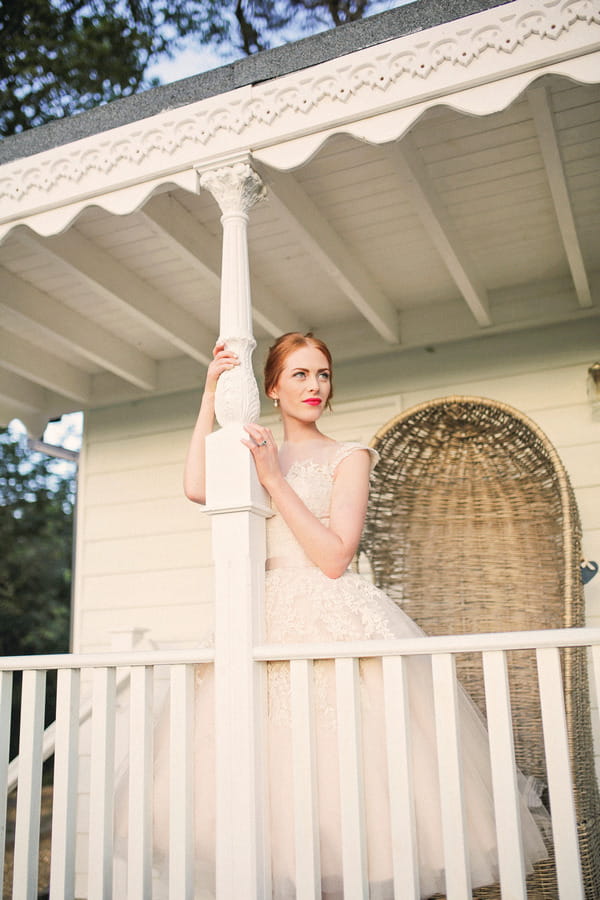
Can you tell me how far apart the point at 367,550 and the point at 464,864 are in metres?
1.88

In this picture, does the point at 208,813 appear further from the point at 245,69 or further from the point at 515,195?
the point at 515,195

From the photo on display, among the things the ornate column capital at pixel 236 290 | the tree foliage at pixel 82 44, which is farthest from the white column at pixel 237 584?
the tree foliage at pixel 82 44

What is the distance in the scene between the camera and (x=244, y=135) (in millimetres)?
2393

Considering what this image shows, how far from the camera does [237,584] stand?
209cm

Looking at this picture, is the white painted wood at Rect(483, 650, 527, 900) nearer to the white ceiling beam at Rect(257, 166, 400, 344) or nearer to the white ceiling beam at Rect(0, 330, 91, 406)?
the white ceiling beam at Rect(257, 166, 400, 344)

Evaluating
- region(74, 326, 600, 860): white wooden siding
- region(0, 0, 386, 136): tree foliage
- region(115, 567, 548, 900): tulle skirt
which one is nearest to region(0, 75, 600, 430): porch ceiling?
region(74, 326, 600, 860): white wooden siding

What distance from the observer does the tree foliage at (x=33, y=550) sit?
12.9 m

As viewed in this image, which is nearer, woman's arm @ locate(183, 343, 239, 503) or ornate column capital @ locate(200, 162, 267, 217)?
woman's arm @ locate(183, 343, 239, 503)

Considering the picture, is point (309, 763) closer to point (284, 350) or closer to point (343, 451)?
point (343, 451)

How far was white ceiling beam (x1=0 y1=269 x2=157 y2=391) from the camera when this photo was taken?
11.6 ft

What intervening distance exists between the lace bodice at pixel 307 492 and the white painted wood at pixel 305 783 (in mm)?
402

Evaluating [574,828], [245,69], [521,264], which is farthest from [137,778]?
[521,264]

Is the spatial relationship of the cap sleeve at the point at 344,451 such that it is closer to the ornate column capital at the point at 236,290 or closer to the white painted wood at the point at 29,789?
the ornate column capital at the point at 236,290

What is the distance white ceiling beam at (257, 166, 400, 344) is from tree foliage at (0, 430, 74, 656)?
10.6 meters
